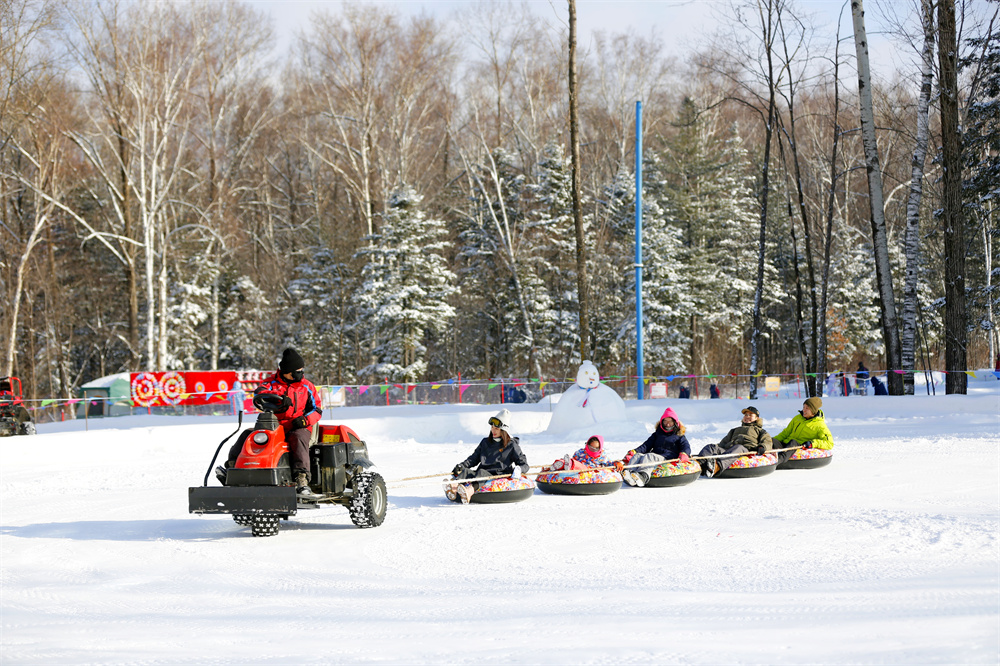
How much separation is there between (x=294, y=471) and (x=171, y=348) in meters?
30.7

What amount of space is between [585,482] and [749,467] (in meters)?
3.04

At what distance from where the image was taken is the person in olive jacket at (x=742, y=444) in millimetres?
13656

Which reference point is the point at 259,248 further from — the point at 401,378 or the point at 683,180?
the point at 683,180

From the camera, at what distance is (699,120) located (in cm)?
4222

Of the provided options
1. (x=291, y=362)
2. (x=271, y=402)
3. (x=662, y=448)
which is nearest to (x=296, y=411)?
(x=271, y=402)

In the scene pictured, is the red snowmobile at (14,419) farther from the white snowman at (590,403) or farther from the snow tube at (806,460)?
the snow tube at (806,460)

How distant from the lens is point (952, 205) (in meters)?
23.7

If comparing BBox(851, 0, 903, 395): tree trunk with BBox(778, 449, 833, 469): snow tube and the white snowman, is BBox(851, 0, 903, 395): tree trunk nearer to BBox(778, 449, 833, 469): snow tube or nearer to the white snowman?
the white snowman

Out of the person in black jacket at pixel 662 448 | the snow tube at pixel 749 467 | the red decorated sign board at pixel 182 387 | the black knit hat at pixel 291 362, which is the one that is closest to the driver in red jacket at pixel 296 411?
the black knit hat at pixel 291 362

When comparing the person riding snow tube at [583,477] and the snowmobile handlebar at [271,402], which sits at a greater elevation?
the snowmobile handlebar at [271,402]

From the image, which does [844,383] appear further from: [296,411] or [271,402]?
[271,402]

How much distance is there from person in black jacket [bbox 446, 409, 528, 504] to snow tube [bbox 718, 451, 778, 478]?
139 inches

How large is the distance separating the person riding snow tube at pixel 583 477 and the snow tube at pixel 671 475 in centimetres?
71

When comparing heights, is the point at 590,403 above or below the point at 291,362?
below
